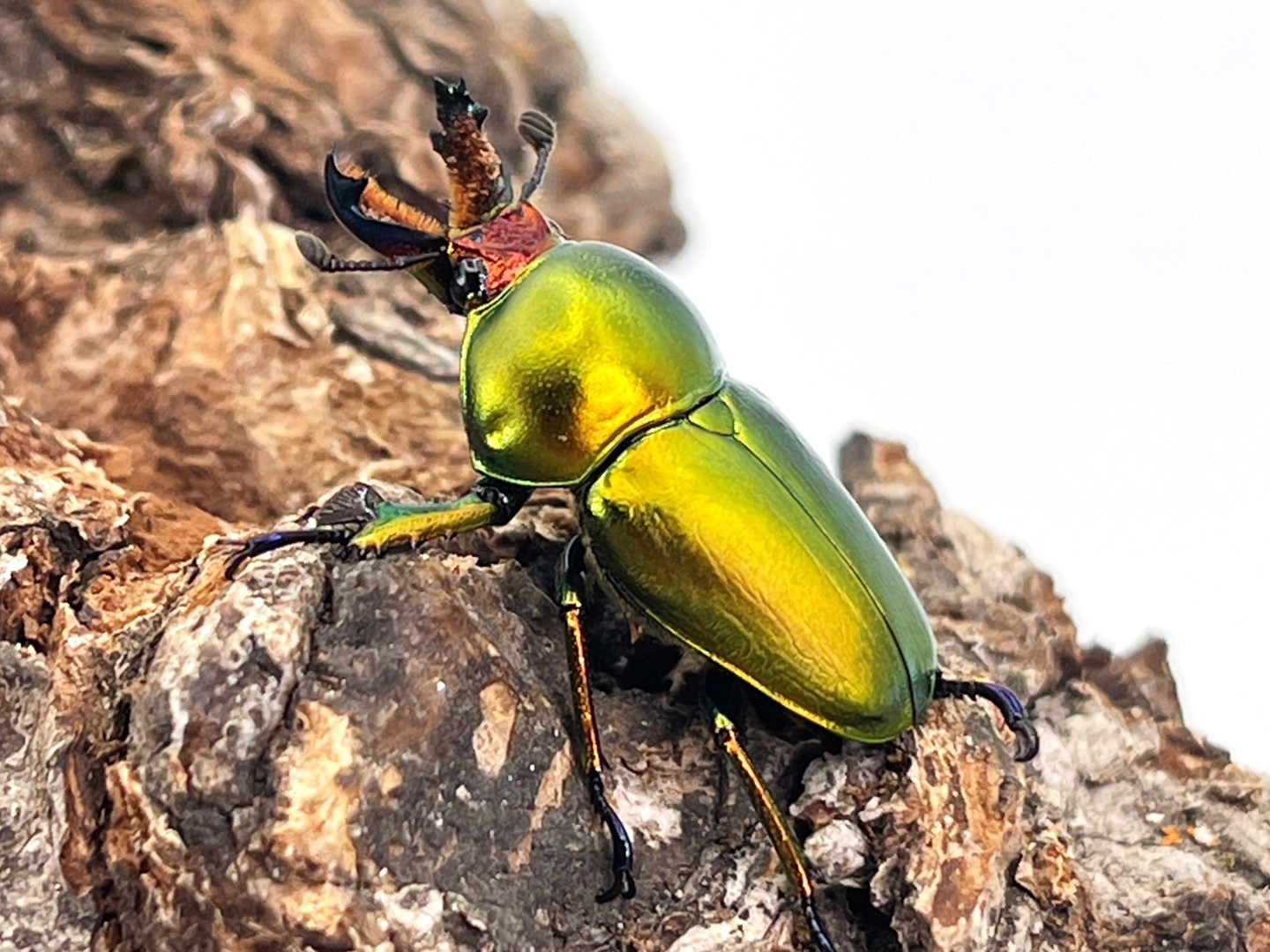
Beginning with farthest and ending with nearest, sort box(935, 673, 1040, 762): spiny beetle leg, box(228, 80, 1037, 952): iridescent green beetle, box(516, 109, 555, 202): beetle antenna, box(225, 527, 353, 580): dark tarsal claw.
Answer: box(516, 109, 555, 202): beetle antenna < box(935, 673, 1040, 762): spiny beetle leg < box(228, 80, 1037, 952): iridescent green beetle < box(225, 527, 353, 580): dark tarsal claw

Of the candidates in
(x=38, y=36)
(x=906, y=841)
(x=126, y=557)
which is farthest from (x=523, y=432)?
(x=38, y=36)

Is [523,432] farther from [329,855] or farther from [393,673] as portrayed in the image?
[329,855]

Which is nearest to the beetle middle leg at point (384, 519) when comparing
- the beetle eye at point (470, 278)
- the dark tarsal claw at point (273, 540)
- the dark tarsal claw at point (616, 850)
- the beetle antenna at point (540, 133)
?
the dark tarsal claw at point (273, 540)

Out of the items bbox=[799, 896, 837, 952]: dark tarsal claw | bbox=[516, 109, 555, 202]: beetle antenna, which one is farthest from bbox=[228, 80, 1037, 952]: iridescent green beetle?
bbox=[516, 109, 555, 202]: beetle antenna

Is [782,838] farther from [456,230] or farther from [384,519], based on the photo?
[456,230]

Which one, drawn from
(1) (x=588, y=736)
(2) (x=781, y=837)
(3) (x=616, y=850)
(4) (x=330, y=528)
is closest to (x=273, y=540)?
(4) (x=330, y=528)

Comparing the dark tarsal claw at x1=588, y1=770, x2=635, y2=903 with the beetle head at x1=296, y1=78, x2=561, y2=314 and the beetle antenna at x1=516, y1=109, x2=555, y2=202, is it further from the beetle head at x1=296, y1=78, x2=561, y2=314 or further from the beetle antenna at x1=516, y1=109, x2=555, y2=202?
the beetle antenna at x1=516, y1=109, x2=555, y2=202
